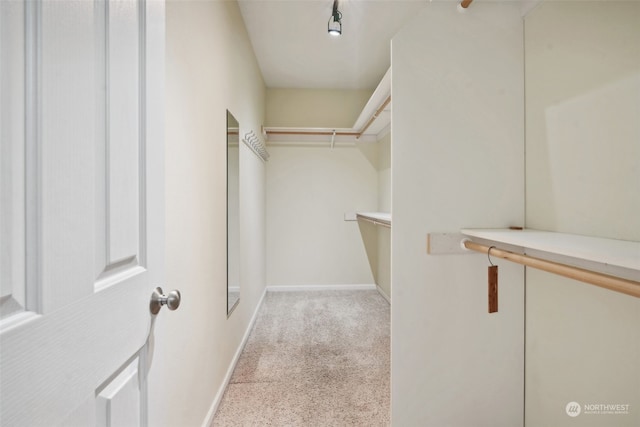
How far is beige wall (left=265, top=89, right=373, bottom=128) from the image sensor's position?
13.2 ft

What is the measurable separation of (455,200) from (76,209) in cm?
143

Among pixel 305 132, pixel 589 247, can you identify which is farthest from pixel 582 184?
pixel 305 132

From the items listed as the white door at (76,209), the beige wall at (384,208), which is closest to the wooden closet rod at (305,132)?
the beige wall at (384,208)

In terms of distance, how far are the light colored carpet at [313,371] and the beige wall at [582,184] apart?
2.98 feet

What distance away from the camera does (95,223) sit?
0.54 meters

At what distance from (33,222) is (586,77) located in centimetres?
166

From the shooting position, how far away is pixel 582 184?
1156 mm

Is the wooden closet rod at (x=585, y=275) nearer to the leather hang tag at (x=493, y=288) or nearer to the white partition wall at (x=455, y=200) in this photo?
the leather hang tag at (x=493, y=288)

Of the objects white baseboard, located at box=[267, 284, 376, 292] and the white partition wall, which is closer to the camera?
the white partition wall

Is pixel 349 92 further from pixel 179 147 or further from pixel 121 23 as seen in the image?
pixel 121 23

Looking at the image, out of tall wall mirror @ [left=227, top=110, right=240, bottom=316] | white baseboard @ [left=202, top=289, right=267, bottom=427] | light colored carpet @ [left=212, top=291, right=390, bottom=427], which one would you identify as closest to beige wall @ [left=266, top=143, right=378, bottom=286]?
light colored carpet @ [left=212, top=291, right=390, bottom=427]

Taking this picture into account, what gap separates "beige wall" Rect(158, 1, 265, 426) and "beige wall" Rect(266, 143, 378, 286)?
5.74 feet

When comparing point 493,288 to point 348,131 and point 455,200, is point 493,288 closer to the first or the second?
point 455,200

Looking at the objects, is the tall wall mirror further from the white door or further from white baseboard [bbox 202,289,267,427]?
the white door
